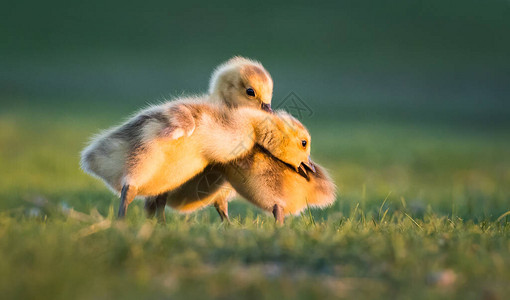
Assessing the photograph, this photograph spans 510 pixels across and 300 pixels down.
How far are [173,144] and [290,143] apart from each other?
37.2 inches

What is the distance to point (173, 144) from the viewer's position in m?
4.76

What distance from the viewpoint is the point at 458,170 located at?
44.3 ft

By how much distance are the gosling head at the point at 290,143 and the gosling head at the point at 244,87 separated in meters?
1.02

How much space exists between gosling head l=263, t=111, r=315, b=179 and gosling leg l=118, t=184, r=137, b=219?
3.63 feet

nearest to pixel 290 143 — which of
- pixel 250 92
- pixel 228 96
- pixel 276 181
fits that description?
pixel 276 181

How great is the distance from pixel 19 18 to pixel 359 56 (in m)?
17.3

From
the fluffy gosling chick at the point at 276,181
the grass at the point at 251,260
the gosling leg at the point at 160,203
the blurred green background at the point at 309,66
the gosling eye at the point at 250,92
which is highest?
the gosling eye at the point at 250,92

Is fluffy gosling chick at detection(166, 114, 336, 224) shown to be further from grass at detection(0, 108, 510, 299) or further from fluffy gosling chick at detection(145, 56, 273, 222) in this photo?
grass at detection(0, 108, 510, 299)

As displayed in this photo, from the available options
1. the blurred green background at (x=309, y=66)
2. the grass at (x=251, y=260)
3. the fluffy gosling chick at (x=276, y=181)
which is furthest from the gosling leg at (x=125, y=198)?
the blurred green background at (x=309, y=66)

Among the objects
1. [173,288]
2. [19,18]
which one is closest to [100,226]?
[173,288]

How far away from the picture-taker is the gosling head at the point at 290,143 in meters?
5.03

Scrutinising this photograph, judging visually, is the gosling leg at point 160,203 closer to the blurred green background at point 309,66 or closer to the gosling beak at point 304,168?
the gosling beak at point 304,168

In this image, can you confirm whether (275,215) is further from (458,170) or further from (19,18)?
(19,18)

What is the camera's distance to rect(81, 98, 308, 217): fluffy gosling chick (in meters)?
4.71
